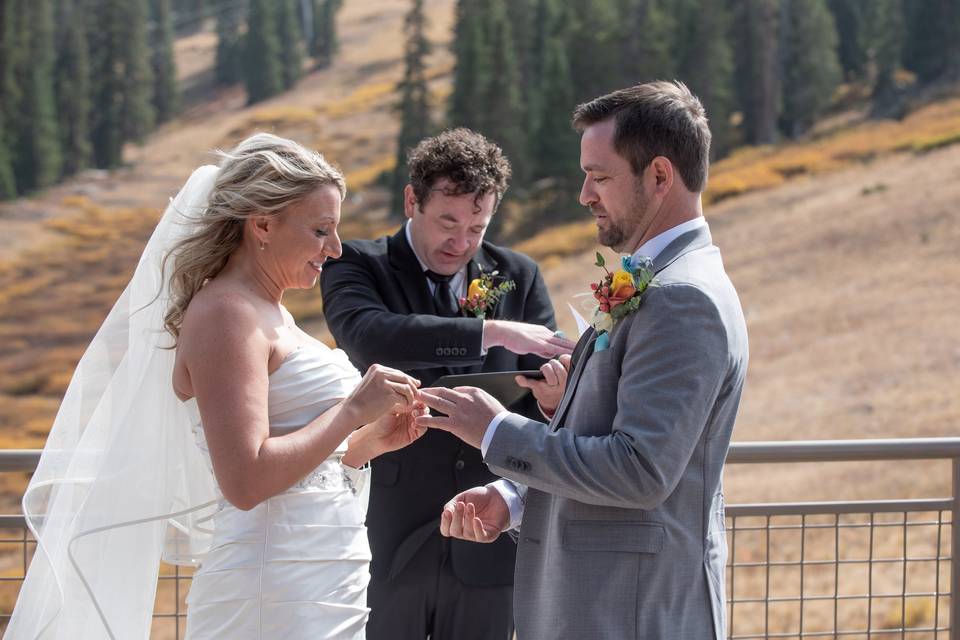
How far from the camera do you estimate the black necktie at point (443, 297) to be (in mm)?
4328

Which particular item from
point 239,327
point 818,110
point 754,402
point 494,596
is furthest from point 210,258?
point 818,110

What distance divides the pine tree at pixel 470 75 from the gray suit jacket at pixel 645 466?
51.8 meters

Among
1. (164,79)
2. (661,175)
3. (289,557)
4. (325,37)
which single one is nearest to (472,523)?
(289,557)

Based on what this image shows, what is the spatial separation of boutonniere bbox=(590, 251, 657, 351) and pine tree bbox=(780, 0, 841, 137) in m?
62.5

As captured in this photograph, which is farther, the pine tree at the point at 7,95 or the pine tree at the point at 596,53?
the pine tree at the point at 7,95

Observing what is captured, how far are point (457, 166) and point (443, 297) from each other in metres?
0.51

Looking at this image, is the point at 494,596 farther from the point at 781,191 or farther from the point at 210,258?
the point at 781,191

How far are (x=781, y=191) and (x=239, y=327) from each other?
170ft

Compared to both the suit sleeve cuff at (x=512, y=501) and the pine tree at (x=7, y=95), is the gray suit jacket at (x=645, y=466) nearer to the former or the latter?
the suit sleeve cuff at (x=512, y=501)

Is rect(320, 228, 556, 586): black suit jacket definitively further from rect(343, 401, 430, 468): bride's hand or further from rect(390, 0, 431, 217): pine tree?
rect(390, 0, 431, 217): pine tree

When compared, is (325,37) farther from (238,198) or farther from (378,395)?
(378,395)

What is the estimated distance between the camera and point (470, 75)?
56188mm

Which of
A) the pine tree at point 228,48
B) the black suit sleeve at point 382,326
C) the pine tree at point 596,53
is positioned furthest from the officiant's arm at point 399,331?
the pine tree at point 228,48

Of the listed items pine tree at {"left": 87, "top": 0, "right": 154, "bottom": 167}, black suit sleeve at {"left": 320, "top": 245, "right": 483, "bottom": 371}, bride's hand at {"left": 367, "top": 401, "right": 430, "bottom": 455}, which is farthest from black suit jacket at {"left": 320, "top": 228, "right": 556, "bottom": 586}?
pine tree at {"left": 87, "top": 0, "right": 154, "bottom": 167}
